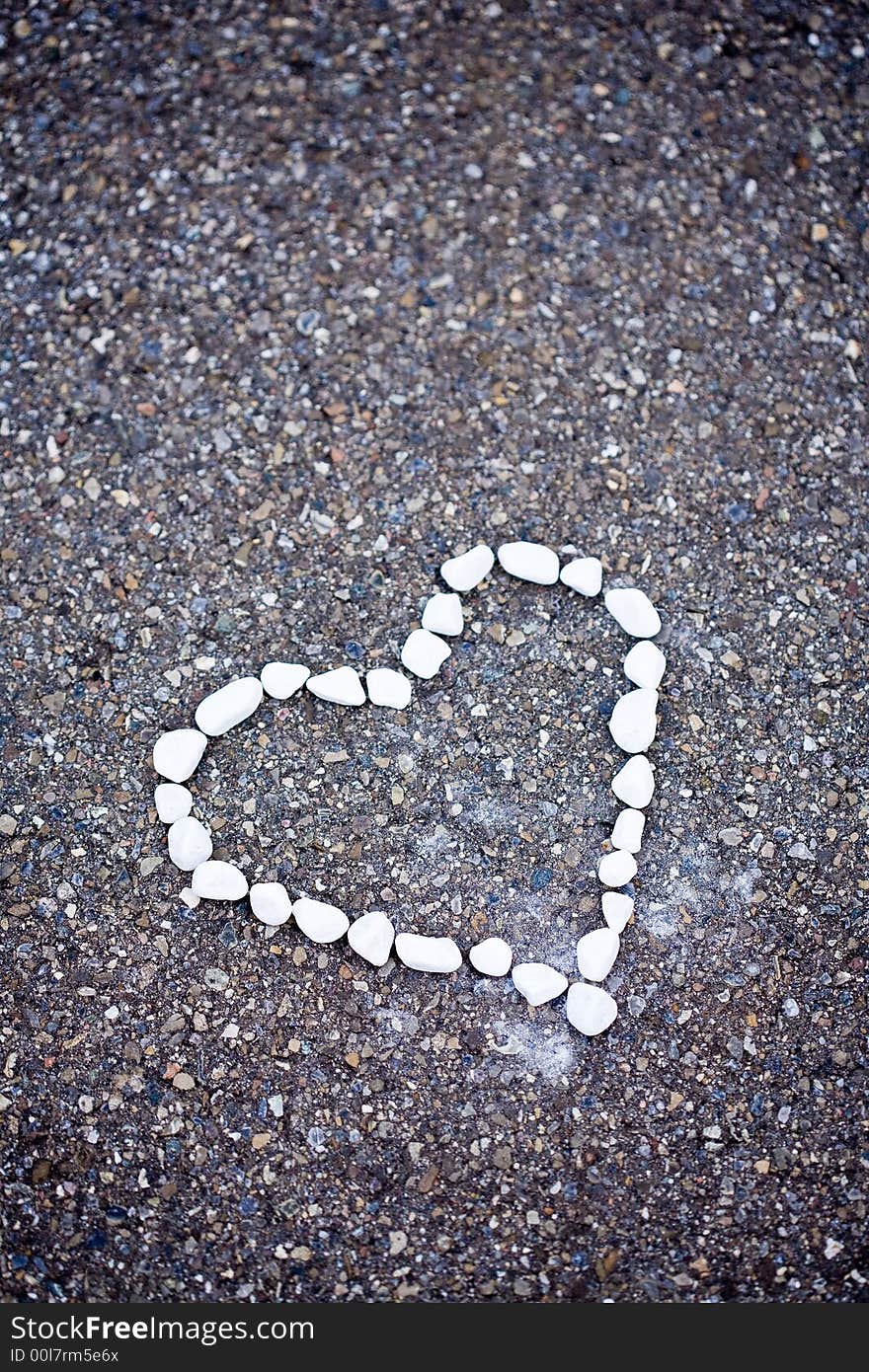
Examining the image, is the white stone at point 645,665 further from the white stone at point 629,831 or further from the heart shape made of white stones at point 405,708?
the white stone at point 629,831

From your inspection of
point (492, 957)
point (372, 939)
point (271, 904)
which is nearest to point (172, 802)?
point (271, 904)

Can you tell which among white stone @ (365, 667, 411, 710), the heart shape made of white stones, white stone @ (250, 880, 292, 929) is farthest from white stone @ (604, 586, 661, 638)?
white stone @ (250, 880, 292, 929)

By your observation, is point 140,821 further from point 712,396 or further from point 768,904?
point 712,396

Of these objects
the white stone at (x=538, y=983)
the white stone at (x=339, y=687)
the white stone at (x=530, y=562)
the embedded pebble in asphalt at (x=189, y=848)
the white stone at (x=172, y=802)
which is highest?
the white stone at (x=530, y=562)

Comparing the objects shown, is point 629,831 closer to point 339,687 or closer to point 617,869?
point 617,869

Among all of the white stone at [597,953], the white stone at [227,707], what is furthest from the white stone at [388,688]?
the white stone at [597,953]

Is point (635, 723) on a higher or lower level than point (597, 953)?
higher

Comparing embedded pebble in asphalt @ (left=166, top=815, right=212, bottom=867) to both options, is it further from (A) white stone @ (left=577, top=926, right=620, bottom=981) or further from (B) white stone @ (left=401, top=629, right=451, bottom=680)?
(A) white stone @ (left=577, top=926, right=620, bottom=981)
